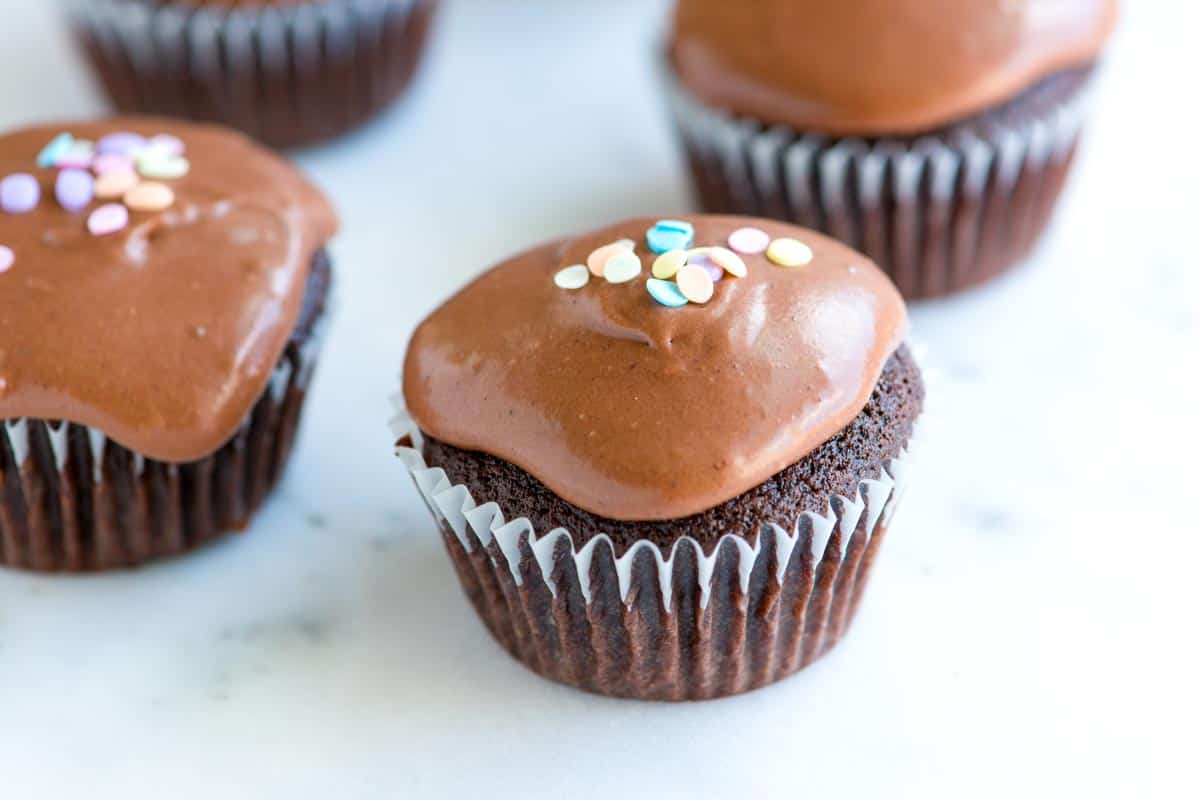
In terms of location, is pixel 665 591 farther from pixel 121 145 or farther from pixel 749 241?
pixel 121 145

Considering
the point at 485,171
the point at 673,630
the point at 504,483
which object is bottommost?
the point at 485,171

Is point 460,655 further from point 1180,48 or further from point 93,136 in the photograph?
point 1180,48

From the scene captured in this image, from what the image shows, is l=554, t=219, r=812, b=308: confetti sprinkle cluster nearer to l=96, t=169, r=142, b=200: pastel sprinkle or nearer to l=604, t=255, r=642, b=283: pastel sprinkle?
l=604, t=255, r=642, b=283: pastel sprinkle

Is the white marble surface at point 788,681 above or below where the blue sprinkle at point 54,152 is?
below

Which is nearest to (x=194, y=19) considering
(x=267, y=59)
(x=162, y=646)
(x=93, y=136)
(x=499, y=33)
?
(x=267, y=59)

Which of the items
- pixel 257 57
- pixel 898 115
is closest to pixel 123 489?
pixel 257 57

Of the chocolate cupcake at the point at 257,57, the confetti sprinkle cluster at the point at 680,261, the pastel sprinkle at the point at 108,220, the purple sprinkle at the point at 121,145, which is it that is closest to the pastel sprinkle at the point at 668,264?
the confetti sprinkle cluster at the point at 680,261

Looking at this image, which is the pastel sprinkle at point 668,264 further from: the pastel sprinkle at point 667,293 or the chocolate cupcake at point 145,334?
the chocolate cupcake at point 145,334
